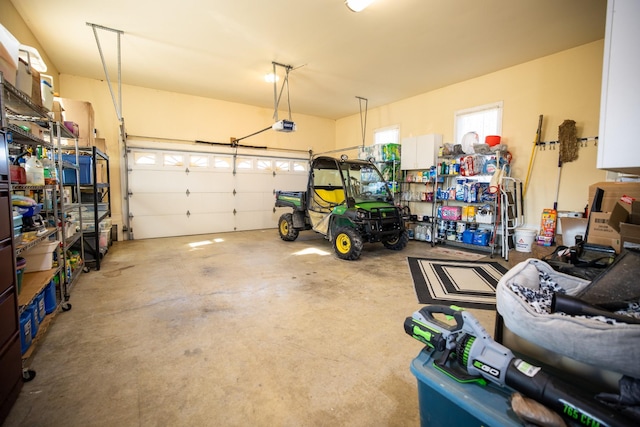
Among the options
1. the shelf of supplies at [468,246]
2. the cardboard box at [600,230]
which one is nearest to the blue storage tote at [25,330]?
the cardboard box at [600,230]

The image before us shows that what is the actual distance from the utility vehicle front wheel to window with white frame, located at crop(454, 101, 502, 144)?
329 cm

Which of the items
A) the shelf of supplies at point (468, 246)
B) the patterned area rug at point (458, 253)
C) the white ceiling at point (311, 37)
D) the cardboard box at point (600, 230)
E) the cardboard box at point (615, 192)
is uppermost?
the white ceiling at point (311, 37)

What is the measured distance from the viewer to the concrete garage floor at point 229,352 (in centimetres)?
157

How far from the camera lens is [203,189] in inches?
290

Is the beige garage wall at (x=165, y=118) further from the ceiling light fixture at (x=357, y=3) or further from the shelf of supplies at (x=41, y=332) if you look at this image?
the ceiling light fixture at (x=357, y=3)

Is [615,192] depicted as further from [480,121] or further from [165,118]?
[165,118]

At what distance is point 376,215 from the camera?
477 cm

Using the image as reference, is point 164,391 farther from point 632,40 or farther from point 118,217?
point 118,217

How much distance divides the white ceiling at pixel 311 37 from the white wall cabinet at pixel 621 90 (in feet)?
10.1

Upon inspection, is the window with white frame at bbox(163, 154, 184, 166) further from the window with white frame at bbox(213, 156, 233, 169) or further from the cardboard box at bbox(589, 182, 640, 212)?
the cardboard box at bbox(589, 182, 640, 212)

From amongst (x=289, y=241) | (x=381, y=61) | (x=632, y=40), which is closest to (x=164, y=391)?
(x=632, y=40)

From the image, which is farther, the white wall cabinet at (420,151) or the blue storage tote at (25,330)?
the white wall cabinet at (420,151)

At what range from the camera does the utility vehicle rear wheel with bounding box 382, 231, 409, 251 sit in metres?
5.30

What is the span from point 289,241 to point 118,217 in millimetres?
3997
